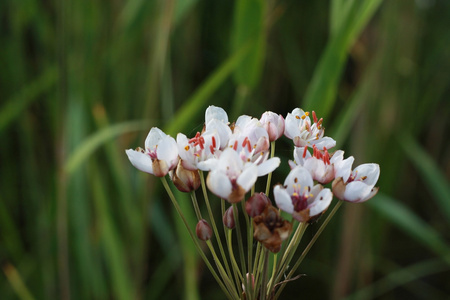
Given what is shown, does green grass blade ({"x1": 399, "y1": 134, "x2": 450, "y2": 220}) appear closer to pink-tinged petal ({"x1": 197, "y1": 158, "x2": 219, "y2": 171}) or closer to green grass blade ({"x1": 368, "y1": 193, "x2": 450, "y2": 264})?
green grass blade ({"x1": 368, "y1": 193, "x2": 450, "y2": 264})

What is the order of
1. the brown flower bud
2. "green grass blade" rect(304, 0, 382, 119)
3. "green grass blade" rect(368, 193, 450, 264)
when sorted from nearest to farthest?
the brown flower bud → "green grass blade" rect(304, 0, 382, 119) → "green grass blade" rect(368, 193, 450, 264)

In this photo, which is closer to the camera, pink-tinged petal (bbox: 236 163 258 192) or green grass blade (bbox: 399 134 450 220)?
pink-tinged petal (bbox: 236 163 258 192)

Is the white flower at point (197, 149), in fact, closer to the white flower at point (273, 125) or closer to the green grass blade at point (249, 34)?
the white flower at point (273, 125)

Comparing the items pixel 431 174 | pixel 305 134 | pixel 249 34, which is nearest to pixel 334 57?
pixel 249 34

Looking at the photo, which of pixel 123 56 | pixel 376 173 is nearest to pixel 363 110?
pixel 123 56

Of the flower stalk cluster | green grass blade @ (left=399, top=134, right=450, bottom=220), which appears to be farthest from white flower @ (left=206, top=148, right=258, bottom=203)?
green grass blade @ (left=399, top=134, right=450, bottom=220)

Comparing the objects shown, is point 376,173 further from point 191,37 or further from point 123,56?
point 191,37

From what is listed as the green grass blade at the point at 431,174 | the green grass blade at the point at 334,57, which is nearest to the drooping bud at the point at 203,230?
the green grass blade at the point at 334,57

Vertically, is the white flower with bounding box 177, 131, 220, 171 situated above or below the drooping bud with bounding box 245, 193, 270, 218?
above
